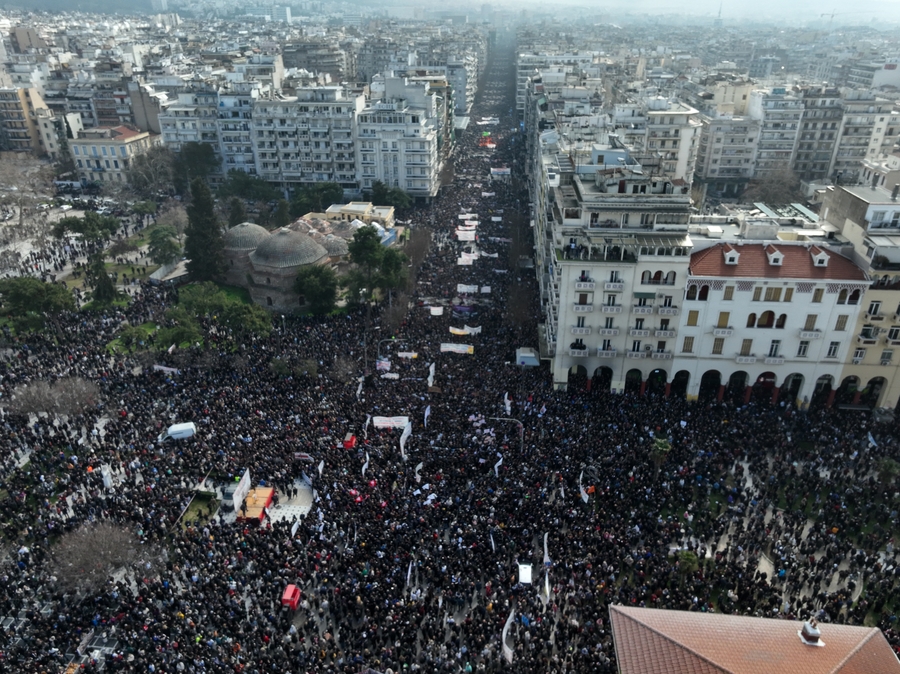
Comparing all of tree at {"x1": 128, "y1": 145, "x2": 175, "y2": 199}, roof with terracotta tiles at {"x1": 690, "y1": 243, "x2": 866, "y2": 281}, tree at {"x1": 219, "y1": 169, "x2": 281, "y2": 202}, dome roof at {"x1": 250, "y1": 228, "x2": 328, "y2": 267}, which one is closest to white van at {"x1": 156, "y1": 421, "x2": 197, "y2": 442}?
dome roof at {"x1": 250, "y1": 228, "x2": 328, "y2": 267}

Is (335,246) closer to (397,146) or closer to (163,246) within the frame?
(163,246)

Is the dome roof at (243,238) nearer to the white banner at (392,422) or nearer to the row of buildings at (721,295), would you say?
the white banner at (392,422)

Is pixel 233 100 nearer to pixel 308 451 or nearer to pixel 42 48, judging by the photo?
pixel 308 451

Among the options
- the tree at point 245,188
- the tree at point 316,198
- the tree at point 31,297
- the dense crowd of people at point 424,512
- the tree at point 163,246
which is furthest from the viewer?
the tree at point 245,188

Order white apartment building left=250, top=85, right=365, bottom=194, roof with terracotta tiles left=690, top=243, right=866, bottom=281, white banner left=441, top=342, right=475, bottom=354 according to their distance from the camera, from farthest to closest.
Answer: white apartment building left=250, top=85, right=365, bottom=194 < white banner left=441, top=342, right=475, bottom=354 < roof with terracotta tiles left=690, top=243, right=866, bottom=281

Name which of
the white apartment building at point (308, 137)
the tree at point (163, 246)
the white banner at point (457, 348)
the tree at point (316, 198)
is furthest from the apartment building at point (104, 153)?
the white banner at point (457, 348)

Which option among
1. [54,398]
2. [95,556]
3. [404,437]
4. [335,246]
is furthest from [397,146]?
[95,556]

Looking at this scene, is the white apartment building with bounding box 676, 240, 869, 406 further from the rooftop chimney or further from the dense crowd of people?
the rooftop chimney

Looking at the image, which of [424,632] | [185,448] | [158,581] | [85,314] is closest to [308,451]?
[185,448]
